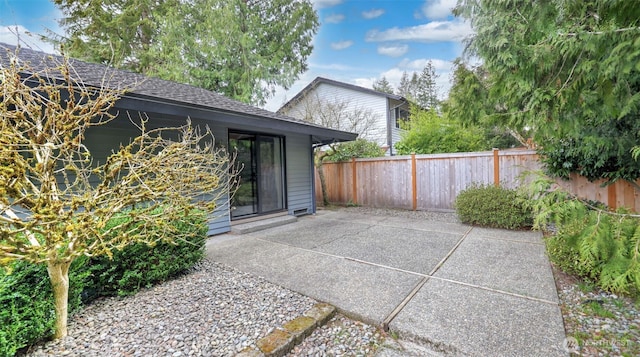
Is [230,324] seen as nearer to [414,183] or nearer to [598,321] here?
[598,321]

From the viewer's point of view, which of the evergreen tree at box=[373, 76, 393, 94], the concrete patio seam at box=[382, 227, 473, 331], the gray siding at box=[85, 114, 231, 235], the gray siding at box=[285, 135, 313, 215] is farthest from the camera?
the evergreen tree at box=[373, 76, 393, 94]

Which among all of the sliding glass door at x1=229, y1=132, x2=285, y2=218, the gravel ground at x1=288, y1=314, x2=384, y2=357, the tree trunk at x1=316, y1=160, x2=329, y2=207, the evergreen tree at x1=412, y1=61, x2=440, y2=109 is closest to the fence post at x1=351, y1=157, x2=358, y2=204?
the tree trunk at x1=316, y1=160, x2=329, y2=207

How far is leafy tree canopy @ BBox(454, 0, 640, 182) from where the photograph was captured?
5.74 ft

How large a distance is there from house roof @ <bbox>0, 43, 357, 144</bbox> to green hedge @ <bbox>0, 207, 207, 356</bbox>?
173cm

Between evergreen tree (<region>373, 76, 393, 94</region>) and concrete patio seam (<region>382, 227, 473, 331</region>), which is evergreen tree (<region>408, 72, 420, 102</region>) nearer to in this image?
evergreen tree (<region>373, 76, 393, 94</region>)

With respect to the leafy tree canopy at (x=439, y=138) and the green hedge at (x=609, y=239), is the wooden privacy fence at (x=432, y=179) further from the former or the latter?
the green hedge at (x=609, y=239)

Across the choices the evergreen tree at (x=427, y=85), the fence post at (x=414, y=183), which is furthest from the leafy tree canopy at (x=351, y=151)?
the evergreen tree at (x=427, y=85)

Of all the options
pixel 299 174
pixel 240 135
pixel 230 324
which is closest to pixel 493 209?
pixel 299 174

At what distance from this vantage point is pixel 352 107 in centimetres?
1479

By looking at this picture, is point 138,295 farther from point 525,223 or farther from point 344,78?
point 344,78

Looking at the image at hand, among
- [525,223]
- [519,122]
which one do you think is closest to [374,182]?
[525,223]

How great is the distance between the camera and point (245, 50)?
1241 cm

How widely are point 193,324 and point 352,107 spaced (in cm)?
1375

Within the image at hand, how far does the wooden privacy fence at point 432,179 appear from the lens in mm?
5557
